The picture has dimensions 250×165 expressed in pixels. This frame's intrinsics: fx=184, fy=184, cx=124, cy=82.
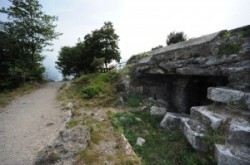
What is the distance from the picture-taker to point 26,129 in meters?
7.41

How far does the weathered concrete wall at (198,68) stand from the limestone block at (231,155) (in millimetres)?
2350

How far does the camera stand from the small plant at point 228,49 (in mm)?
6370

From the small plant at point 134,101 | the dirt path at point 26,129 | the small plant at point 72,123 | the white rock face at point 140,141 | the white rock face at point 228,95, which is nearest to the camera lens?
the white rock face at point 228,95

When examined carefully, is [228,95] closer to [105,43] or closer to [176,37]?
[176,37]

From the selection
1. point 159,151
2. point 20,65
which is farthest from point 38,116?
point 20,65

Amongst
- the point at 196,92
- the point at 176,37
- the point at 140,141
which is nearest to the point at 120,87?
the point at 196,92

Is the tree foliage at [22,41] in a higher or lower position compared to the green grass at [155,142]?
higher

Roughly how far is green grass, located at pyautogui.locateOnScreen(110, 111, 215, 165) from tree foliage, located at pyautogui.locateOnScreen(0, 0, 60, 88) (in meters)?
13.4

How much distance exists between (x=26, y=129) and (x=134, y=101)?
5.27 meters

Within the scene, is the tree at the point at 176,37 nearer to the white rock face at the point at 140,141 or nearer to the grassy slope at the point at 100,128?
the grassy slope at the point at 100,128

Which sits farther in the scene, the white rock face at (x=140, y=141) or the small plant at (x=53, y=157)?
the white rock face at (x=140, y=141)

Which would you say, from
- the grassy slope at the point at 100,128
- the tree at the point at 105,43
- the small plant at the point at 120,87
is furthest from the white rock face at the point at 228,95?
the tree at the point at 105,43

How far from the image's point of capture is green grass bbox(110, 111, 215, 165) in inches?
197

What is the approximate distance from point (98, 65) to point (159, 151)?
1576 centimetres
